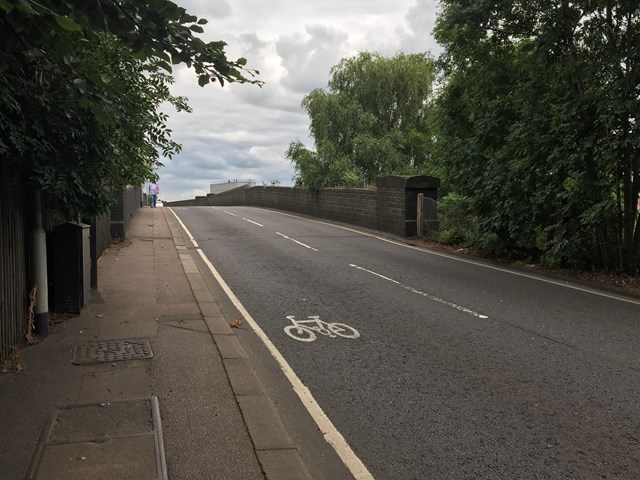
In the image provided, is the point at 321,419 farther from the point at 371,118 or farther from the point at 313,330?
the point at 371,118

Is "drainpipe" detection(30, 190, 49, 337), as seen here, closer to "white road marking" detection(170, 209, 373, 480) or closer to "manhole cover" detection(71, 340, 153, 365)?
"manhole cover" detection(71, 340, 153, 365)

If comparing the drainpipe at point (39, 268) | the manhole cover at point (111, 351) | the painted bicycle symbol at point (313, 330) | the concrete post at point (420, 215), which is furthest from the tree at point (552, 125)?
the drainpipe at point (39, 268)

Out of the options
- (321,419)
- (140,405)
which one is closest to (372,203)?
(321,419)

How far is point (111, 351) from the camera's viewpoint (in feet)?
18.5

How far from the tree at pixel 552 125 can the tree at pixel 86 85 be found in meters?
7.75

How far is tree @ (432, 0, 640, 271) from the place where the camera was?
10391mm

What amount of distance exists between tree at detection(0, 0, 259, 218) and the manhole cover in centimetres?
160

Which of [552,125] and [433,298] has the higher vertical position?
[552,125]

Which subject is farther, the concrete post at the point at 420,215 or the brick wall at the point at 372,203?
the brick wall at the point at 372,203

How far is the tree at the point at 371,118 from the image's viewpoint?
31.5 metres

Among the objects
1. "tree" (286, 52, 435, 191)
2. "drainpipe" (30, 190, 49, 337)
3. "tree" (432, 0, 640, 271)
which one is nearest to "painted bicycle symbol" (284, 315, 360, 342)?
"drainpipe" (30, 190, 49, 337)

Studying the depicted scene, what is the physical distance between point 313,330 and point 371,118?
2839 cm

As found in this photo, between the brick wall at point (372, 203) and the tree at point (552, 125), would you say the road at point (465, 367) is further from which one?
the brick wall at point (372, 203)

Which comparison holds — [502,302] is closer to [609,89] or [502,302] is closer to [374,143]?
[609,89]
